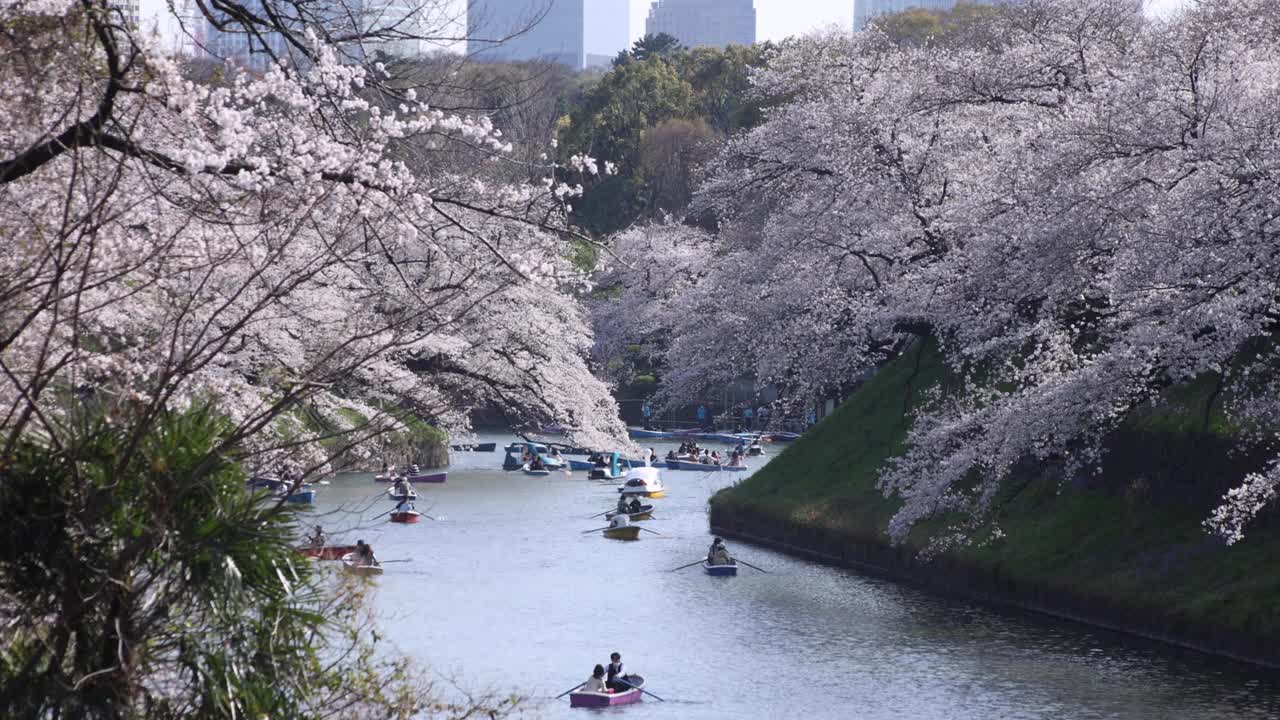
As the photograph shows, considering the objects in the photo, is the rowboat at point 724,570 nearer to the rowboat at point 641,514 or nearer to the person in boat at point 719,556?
the person in boat at point 719,556

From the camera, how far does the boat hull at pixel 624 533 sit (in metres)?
35.1

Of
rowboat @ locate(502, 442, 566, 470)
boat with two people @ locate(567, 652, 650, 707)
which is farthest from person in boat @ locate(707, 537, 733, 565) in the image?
rowboat @ locate(502, 442, 566, 470)

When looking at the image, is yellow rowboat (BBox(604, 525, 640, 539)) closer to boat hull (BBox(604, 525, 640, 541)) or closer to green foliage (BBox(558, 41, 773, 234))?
boat hull (BBox(604, 525, 640, 541))

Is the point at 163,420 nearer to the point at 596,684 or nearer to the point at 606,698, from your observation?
the point at 606,698

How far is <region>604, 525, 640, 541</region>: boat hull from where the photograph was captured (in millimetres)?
35062

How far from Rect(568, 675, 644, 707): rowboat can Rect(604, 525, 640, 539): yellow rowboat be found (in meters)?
→ 14.7

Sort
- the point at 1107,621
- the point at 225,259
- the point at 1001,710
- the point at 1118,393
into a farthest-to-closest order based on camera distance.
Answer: the point at 1107,621 < the point at 1001,710 < the point at 1118,393 < the point at 225,259

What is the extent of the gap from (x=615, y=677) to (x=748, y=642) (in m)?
4.17

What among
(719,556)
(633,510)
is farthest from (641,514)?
(719,556)

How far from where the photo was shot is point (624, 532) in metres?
35.2

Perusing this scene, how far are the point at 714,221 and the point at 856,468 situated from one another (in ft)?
121

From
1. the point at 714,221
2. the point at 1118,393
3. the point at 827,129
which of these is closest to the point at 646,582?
the point at 827,129

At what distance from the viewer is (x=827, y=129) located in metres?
31.5

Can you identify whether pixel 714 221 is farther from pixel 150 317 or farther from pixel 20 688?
pixel 20 688
